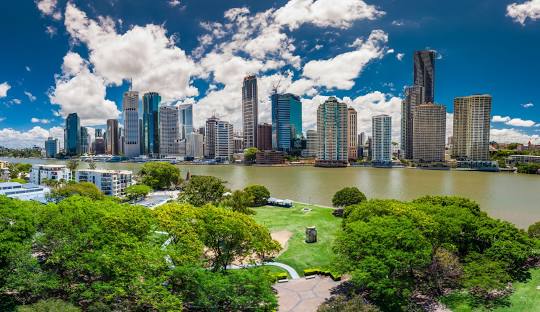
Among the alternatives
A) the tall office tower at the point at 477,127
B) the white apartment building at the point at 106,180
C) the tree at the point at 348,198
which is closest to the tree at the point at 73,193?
the white apartment building at the point at 106,180

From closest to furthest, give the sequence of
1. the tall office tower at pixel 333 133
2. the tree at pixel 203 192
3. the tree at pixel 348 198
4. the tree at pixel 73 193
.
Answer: the tree at pixel 203 192, the tree at pixel 348 198, the tree at pixel 73 193, the tall office tower at pixel 333 133

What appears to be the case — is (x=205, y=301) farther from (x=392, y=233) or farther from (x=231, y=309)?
(x=392, y=233)

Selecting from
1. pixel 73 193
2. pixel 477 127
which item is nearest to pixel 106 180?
pixel 73 193

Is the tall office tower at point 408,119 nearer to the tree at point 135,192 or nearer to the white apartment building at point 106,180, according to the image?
the white apartment building at point 106,180

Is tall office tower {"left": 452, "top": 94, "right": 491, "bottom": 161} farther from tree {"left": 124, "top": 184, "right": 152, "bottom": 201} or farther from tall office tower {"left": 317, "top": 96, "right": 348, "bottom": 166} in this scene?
tree {"left": 124, "top": 184, "right": 152, "bottom": 201}

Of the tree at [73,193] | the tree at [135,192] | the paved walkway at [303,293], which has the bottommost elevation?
the paved walkway at [303,293]

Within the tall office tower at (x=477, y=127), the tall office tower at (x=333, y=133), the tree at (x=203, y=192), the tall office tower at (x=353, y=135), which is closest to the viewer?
the tree at (x=203, y=192)
